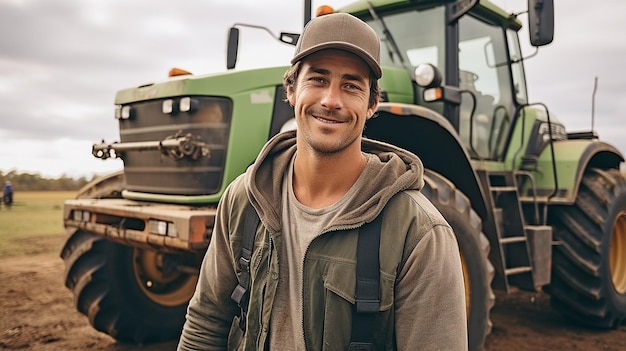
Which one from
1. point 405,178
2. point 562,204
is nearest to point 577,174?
point 562,204

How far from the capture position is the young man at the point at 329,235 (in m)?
1.38

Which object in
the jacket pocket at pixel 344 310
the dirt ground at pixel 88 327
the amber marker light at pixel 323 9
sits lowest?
the dirt ground at pixel 88 327

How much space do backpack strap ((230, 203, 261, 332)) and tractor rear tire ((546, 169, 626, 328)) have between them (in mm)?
3581

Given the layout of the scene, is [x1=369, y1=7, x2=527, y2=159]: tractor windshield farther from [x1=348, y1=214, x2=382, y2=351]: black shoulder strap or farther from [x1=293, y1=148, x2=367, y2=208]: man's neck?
[x1=348, y1=214, x2=382, y2=351]: black shoulder strap

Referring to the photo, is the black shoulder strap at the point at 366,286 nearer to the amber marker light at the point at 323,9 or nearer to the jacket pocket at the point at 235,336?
the jacket pocket at the point at 235,336

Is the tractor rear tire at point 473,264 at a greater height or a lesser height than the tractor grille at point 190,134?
lesser

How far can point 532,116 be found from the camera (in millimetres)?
4770

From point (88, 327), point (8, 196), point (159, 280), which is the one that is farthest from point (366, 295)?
point (8, 196)

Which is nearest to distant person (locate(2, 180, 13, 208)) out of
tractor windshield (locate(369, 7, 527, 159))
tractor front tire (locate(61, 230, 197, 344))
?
tractor front tire (locate(61, 230, 197, 344))

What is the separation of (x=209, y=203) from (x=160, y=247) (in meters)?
0.47

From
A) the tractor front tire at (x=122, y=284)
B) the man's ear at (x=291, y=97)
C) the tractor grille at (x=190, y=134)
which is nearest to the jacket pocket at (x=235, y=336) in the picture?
the man's ear at (x=291, y=97)

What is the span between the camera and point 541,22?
2.80m

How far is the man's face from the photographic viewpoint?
154 cm

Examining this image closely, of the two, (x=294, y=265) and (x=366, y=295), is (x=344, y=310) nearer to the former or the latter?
(x=366, y=295)
